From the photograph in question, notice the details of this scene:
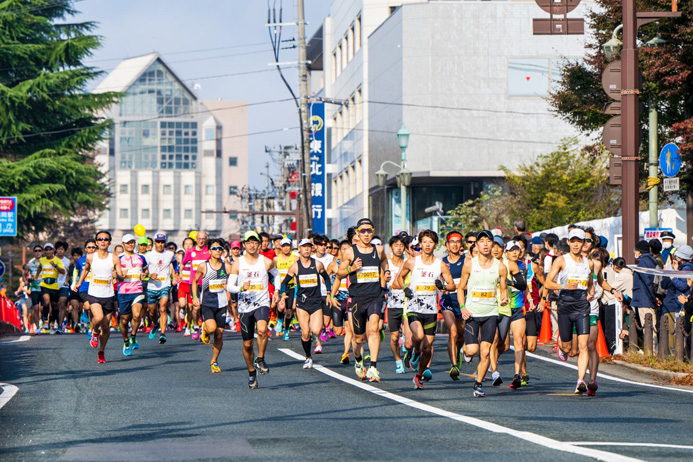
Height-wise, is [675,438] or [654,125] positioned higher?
[654,125]

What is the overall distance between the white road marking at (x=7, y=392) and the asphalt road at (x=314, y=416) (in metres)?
0.03

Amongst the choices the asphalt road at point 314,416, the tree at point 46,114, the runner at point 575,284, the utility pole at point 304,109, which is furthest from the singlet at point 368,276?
the tree at point 46,114

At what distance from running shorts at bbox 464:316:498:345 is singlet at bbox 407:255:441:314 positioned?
0.65 meters

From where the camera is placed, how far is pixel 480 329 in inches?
572

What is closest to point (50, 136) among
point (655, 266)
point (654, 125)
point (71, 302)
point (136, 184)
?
point (71, 302)

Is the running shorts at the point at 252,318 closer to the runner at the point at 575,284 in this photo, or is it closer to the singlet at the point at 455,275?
the singlet at the point at 455,275

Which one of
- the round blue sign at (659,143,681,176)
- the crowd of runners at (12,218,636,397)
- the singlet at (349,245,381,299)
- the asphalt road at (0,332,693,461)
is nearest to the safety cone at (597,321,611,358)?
the asphalt road at (0,332,693,461)

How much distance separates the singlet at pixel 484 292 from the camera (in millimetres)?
14328

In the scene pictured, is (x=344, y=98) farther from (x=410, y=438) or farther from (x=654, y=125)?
(x=410, y=438)

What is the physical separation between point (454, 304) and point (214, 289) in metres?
3.43

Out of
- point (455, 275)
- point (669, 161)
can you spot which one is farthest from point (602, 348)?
point (669, 161)

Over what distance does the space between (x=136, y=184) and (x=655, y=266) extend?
438ft

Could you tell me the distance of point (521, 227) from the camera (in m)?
20.5

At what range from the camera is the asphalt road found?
30.3 feet
